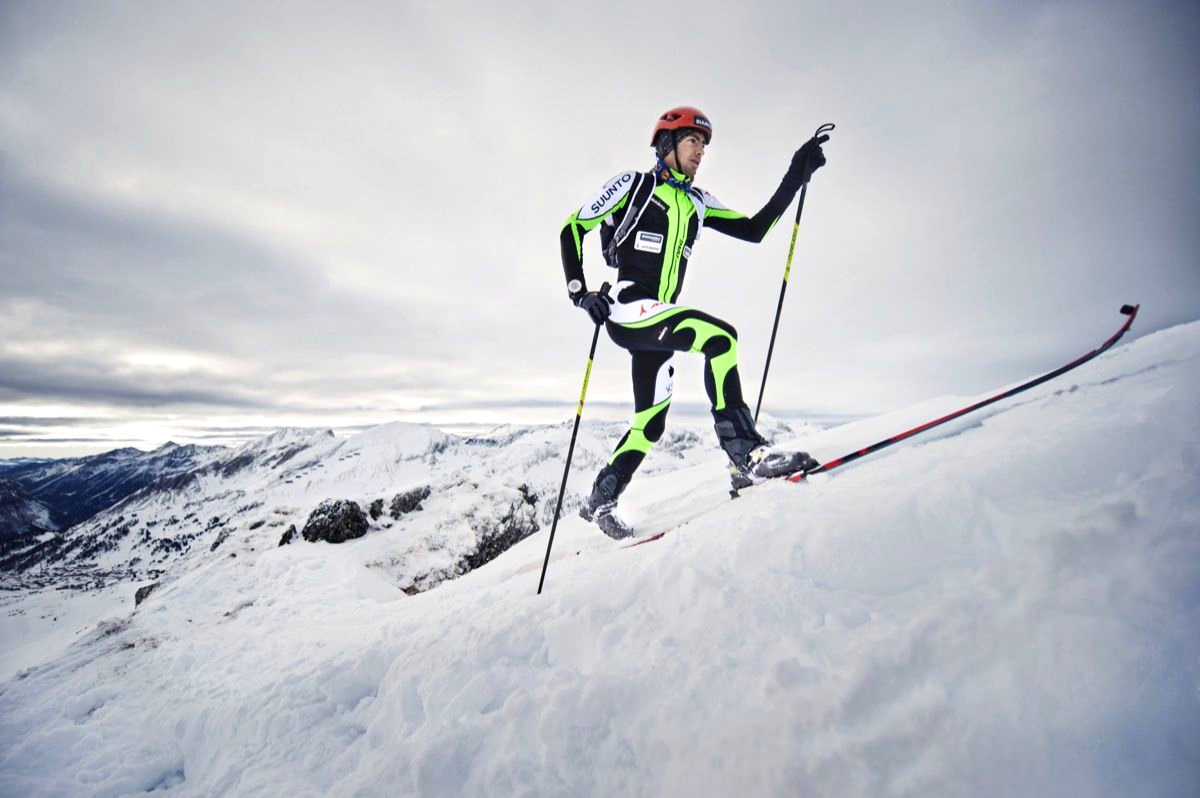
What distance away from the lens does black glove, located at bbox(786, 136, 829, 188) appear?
18.0ft

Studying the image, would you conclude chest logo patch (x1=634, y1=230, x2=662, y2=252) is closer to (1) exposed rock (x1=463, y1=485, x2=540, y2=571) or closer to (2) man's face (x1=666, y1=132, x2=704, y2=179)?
(2) man's face (x1=666, y1=132, x2=704, y2=179)

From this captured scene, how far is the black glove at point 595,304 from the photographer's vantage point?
466 cm

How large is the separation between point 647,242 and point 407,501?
16914 millimetres

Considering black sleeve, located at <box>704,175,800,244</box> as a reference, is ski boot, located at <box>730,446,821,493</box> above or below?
below

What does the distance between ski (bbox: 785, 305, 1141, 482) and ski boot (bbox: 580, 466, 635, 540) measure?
1.97 metres

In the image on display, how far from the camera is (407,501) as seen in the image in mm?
18391

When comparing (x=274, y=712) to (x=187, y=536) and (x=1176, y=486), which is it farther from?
(x=187, y=536)

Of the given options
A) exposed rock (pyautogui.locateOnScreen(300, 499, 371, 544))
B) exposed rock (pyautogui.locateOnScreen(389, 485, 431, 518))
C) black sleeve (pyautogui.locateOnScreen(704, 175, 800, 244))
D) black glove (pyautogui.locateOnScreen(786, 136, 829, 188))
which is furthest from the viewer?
exposed rock (pyautogui.locateOnScreen(389, 485, 431, 518))

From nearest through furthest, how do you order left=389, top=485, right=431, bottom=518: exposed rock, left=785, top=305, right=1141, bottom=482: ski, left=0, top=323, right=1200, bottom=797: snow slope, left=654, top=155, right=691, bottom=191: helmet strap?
left=0, top=323, right=1200, bottom=797: snow slope, left=785, top=305, right=1141, bottom=482: ski, left=654, top=155, right=691, bottom=191: helmet strap, left=389, top=485, right=431, bottom=518: exposed rock

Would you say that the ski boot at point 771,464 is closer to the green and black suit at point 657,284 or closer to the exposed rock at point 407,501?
the green and black suit at point 657,284

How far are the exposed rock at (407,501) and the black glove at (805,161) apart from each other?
17365 mm

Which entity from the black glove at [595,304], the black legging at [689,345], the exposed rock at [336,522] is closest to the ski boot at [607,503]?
the black legging at [689,345]

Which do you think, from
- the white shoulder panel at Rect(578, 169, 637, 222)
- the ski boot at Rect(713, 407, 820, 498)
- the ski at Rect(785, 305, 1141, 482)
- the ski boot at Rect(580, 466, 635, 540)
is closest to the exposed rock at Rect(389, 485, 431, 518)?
the ski boot at Rect(580, 466, 635, 540)

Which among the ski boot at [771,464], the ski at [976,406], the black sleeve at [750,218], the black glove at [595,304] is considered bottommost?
the ski boot at [771,464]
